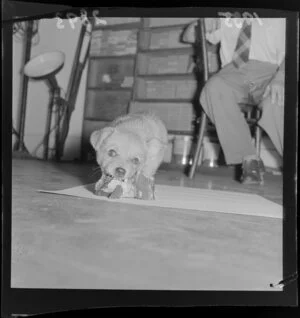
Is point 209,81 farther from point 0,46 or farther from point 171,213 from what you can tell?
point 0,46

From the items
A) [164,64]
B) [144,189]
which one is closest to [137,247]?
[144,189]

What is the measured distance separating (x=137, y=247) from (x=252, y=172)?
1.59 m

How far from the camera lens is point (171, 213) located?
1.35m

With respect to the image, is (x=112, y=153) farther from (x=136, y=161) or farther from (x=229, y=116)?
(x=229, y=116)

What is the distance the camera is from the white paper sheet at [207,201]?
1.46 meters

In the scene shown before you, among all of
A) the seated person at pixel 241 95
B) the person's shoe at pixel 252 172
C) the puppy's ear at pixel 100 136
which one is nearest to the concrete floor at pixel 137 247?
the puppy's ear at pixel 100 136

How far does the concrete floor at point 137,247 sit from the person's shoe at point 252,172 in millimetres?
1051

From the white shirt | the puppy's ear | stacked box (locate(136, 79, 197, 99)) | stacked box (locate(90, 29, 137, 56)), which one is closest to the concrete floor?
the puppy's ear

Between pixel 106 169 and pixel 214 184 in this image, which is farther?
pixel 214 184

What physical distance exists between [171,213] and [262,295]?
56 centimetres

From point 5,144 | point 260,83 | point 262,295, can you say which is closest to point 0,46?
point 5,144

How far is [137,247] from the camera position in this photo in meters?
0.95

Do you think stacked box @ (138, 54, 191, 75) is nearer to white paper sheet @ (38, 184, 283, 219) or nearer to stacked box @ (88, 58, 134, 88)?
stacked box @ (88, 58, 134, 88)

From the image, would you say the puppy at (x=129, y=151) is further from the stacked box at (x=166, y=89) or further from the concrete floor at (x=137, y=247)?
the stacked box at (x=166, y=89)
